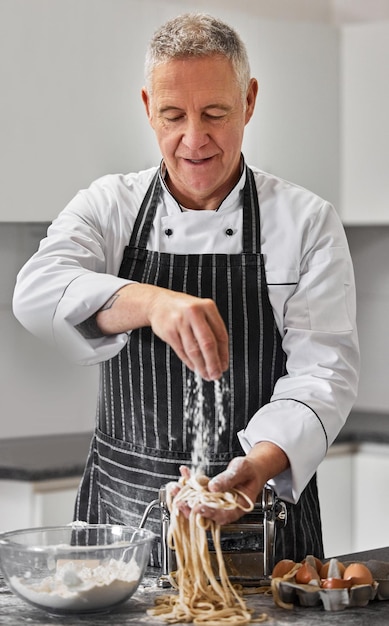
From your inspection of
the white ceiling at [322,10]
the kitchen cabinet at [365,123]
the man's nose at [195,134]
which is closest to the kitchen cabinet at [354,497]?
the kitchen cabinet at [365,123]

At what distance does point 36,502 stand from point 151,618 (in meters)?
1.53

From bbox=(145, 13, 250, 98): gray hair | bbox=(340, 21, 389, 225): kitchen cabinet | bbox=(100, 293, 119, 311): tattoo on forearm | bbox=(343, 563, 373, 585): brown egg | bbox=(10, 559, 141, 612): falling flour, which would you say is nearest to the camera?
bbox=(10, 559, 141, 612): falling flour

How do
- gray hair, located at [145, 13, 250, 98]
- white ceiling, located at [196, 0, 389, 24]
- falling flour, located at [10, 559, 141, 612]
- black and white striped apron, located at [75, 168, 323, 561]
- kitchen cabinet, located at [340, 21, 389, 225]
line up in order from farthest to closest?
white ceiling, located at [196, 0, 389, 24] → kitchen cabinet, located at [340, 21, 389, 225] → black and white striped apron, located at [75, 168, 323, 561] → gray hair, located at [145, 13, 250, 98] → falling flour, located at [10, 559, 141, 612]

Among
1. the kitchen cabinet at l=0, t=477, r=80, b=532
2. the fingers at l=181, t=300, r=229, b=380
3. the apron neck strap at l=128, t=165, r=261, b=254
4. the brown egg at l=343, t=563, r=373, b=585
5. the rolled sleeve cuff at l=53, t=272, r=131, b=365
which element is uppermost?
the apron neck strap at l=128, t=165, r=261, b=254

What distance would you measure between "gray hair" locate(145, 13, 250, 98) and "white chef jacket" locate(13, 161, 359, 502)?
26cm

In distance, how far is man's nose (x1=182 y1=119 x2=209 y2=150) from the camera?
1841 millimetres

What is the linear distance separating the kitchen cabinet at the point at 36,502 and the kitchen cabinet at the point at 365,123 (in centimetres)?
141

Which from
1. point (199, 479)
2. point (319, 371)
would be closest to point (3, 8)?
point (319, 371)

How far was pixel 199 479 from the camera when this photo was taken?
63.4 inches

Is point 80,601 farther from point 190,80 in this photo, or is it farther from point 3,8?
point 3,8

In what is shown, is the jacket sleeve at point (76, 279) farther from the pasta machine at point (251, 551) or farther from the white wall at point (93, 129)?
the white wall at point (93, 129)

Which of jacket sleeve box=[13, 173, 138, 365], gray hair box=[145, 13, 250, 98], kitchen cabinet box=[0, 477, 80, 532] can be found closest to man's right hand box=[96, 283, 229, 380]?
jacket sleeve box=[13, 173, 138, 365]

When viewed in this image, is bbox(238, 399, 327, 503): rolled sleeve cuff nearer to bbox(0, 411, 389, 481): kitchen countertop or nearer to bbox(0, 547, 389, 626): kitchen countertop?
bbox(0, 547, 389, 626): kitchen countertop

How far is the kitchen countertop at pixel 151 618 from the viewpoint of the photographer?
1.48 metres
